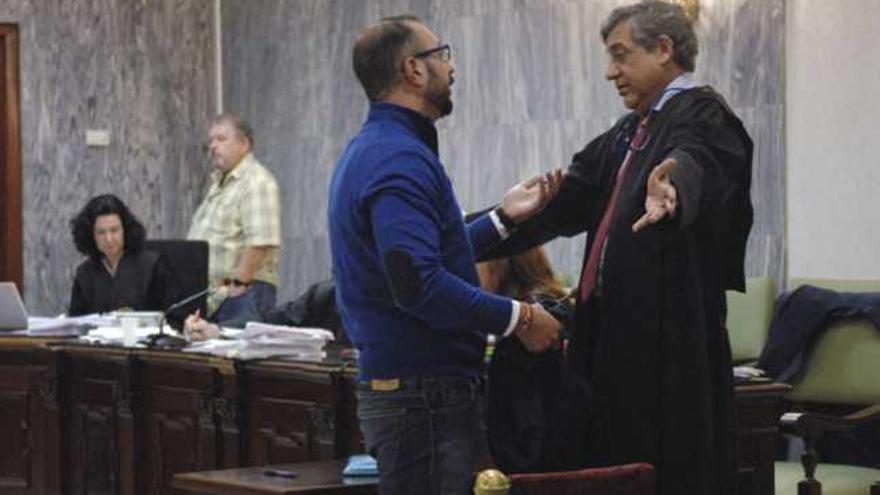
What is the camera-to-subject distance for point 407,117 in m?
4.17

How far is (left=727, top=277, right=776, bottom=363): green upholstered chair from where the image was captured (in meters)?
7.34

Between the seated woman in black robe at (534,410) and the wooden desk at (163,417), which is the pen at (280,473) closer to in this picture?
the seated woman in black robe at (534,410)

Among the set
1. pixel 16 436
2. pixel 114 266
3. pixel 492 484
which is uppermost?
pixel 114 266

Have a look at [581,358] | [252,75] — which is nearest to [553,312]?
[581,358]

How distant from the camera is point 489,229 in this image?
15.1ft

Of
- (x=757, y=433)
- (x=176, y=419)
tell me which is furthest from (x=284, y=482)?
(x=176, y=419)

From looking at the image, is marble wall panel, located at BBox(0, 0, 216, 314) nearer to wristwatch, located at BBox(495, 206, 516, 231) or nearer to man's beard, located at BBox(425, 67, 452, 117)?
wristwatch, located at BBox(495, 206, 516, 231)

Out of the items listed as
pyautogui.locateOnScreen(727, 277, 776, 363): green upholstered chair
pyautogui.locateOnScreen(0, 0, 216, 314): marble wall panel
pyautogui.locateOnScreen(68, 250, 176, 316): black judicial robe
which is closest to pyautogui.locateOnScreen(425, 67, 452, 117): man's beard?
pyautogui.locateOnScreen(727, 277, 776, 363): green upholstered chair

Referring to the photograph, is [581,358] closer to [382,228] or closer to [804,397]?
[382,228]

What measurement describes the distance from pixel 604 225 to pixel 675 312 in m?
0.26

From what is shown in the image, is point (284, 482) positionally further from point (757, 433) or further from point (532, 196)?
point (757, 433)

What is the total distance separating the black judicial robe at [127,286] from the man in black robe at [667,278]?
15.7ft

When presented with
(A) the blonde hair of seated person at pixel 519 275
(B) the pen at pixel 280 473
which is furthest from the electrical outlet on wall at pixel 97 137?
(B) the pen at pixel 280 473

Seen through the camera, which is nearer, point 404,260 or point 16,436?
point 404,260
